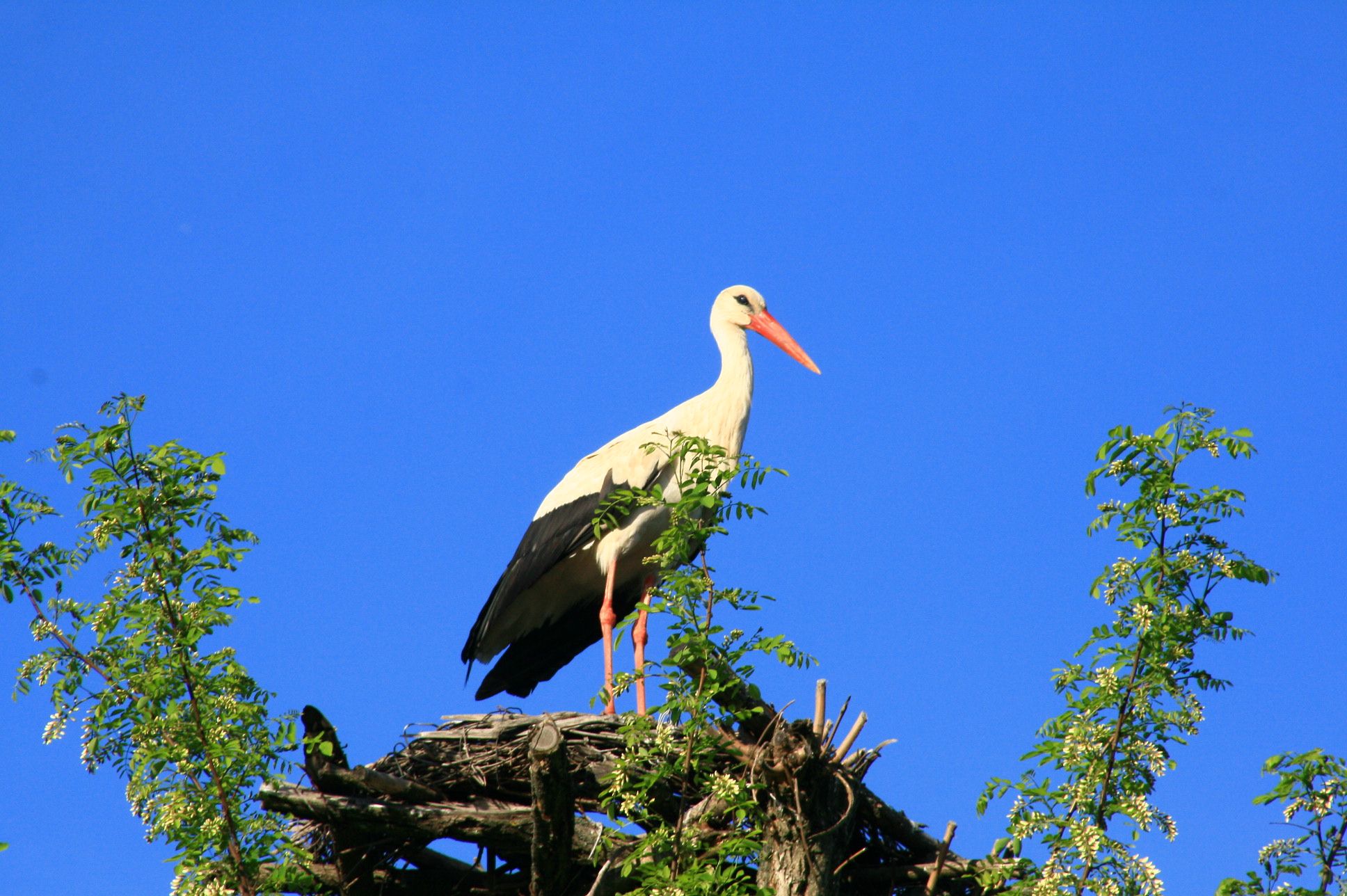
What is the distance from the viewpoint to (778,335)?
10352 mm

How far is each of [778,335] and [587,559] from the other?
2470 mm

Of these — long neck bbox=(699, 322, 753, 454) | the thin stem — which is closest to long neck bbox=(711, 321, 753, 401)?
long neck bbox=(699, 322, 753, 454)

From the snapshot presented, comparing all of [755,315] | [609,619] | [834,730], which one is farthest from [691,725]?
[755,315]

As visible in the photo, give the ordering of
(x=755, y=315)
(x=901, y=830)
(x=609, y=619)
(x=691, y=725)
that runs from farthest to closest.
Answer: (x=755, y=315) → (x=609, y=619) → (x=901, y=830) → (x=691, y=725)

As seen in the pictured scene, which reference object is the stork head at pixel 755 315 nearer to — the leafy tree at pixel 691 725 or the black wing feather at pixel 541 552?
the black wing feather at pixel 541 552

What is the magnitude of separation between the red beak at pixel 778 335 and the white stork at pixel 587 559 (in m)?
0.57

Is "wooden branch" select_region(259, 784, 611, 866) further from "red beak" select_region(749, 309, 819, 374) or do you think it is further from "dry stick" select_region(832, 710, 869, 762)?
"red beak" select_region(749, 309, 819, 374)

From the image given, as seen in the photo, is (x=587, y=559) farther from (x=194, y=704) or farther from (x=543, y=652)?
(x=194, y=704)

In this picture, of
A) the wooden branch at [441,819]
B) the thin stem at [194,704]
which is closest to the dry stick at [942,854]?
the wooden branch at [441,819]

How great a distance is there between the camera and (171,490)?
17.5 feet

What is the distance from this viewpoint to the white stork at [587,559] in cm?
876

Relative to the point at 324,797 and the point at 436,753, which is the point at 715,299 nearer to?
the point at 436,753

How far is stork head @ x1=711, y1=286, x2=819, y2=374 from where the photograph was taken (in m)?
10.2

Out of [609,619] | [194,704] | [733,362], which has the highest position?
[733,362]
